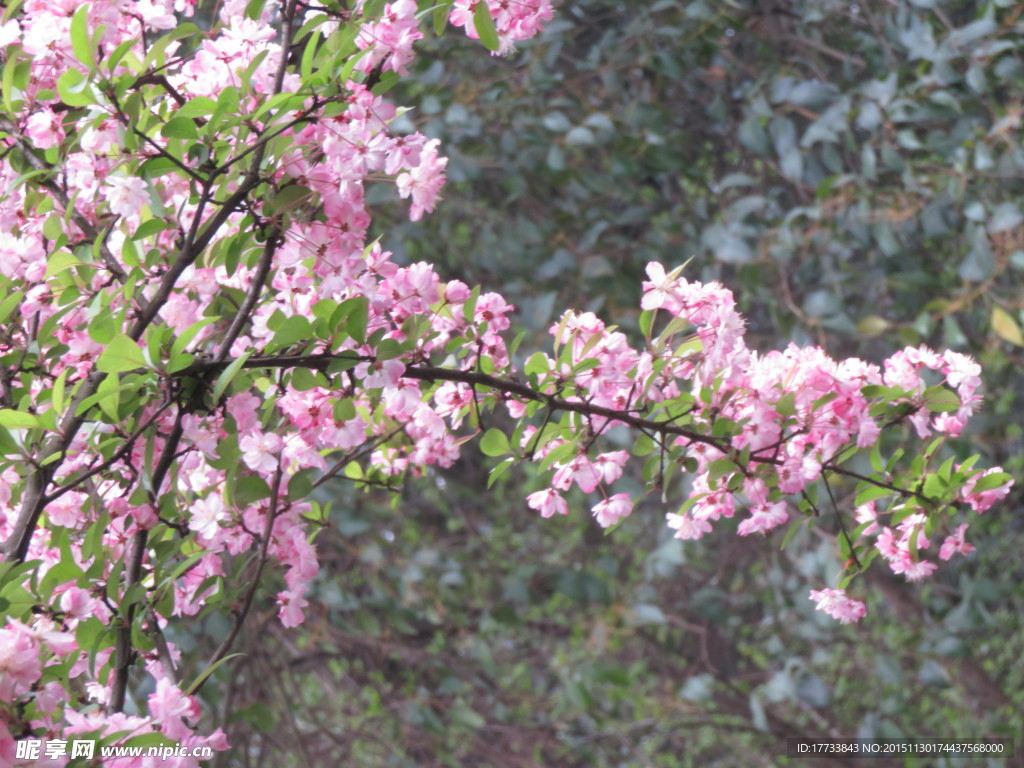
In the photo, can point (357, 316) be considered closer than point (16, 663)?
No

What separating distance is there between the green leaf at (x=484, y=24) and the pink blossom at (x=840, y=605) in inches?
16.2

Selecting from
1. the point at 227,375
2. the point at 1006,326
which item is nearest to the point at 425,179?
the point at 227,375

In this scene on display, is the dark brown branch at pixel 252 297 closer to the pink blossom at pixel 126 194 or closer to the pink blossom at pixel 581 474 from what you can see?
the pink blossom at pixel 126 194

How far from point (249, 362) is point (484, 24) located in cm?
25

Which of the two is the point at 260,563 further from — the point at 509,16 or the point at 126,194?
the point at 509,16

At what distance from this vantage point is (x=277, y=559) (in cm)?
76

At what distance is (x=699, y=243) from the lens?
190 centimetres

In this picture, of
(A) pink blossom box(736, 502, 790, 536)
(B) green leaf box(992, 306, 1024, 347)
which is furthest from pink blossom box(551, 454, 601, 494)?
(B) green leaf box(992, 306, 1024, 347)

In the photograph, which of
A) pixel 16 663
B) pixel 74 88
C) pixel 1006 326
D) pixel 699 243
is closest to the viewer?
pixel 16 663

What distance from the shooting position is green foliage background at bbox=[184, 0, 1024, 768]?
1.65m

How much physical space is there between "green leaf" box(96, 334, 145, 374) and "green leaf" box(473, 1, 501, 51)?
0.91ft

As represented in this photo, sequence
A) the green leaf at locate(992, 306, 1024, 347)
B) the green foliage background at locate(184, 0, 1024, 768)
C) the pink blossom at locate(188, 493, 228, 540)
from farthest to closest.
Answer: the green foliage background at locate(184, 0, 1024, 768) → the green leaf at locate(992, 306, 1024, 347) → the pink blossom at locate(188, 493, 228, 540)

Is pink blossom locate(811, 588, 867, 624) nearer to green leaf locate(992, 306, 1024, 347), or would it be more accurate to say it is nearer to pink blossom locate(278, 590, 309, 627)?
pink blossom locate(278, 590, 309, 627)

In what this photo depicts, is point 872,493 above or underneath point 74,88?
underneath
